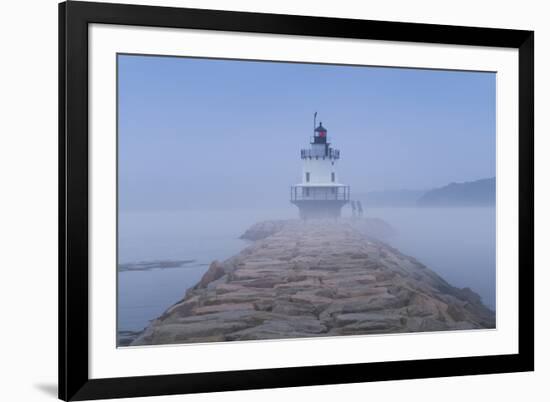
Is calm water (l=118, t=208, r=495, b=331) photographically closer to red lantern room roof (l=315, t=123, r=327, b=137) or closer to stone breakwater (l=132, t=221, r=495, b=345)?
stone breakwater (l=132, t=221, r=495, b=345)

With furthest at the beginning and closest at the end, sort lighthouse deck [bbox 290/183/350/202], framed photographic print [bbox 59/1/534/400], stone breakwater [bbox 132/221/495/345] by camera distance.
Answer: lighthouse deck [bbox 290/183/350/202] < stone breakwater [bbox 132/221/495/345] < framed photographic print [bbox 59/1/534/400]

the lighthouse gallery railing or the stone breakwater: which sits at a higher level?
the lighthouse gallery railing

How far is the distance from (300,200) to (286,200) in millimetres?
72

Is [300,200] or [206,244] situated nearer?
[206,244]

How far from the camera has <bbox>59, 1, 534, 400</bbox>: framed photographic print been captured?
3.66 meters

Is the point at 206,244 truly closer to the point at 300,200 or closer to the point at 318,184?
the point at 300,200

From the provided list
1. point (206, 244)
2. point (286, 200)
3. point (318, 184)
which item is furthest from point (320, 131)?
point (206, 244)

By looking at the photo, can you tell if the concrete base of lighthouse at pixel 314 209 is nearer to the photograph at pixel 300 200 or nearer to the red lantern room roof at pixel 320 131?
the photograph at pixel 300 200

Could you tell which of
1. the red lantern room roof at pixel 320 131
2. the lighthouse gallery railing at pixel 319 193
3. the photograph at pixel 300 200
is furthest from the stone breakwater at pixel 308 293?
the red lantern room roof at pixel 320 131

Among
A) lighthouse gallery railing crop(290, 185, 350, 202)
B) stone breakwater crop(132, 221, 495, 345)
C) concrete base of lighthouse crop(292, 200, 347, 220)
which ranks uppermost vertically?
lighthouse gallery railing crop(290, 185, 350, 202)

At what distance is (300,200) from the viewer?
12.9 feet

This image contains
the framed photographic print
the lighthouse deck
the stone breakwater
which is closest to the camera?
the framed photographic print

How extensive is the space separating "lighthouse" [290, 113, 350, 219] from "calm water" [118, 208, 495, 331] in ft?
0.23

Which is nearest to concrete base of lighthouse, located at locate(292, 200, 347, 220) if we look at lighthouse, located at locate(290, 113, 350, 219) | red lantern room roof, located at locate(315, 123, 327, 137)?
lighthouse, located at locate(290, 113, 350, 219)
